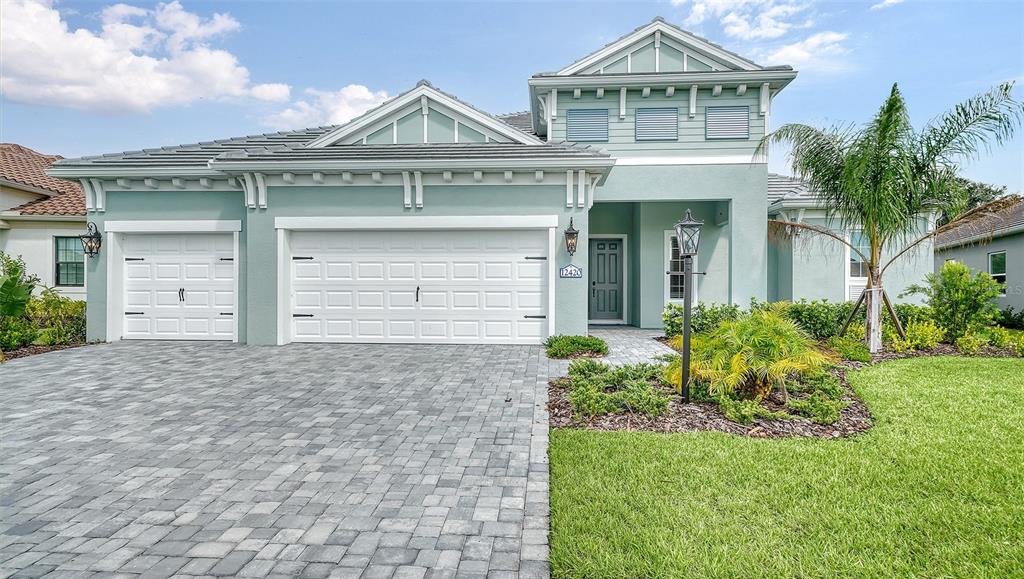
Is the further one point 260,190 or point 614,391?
point 260,190

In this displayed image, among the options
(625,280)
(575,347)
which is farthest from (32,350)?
(625,280)

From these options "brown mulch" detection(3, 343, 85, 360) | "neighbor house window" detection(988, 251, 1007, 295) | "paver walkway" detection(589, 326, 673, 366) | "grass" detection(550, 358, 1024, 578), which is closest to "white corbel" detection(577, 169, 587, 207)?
"paver walkway" detection(589, 326, 673, 366)

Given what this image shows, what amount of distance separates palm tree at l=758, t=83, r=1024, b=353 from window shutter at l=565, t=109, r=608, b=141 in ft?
13.8

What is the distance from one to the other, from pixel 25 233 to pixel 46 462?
13970mm

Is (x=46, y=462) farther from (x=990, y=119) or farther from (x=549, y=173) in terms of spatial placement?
(x=990, y=119)

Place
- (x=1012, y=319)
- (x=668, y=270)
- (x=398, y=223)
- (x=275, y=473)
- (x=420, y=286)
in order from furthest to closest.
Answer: (x=1012, y=319) → (x=668, y=270) → (x=420, y=286) → (x=398, y=223) → (x=275, y=473)

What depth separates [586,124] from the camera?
452 inches

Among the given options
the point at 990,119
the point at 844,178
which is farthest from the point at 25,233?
the point at 990,119

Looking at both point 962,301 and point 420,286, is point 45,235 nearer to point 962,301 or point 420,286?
point 420,286

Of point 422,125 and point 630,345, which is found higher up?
point 422,125

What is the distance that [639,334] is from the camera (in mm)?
11188

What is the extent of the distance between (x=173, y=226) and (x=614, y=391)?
9.64 meters

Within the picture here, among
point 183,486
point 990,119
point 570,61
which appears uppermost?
point 570,61

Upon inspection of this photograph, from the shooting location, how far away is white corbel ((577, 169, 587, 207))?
30.0 ft
